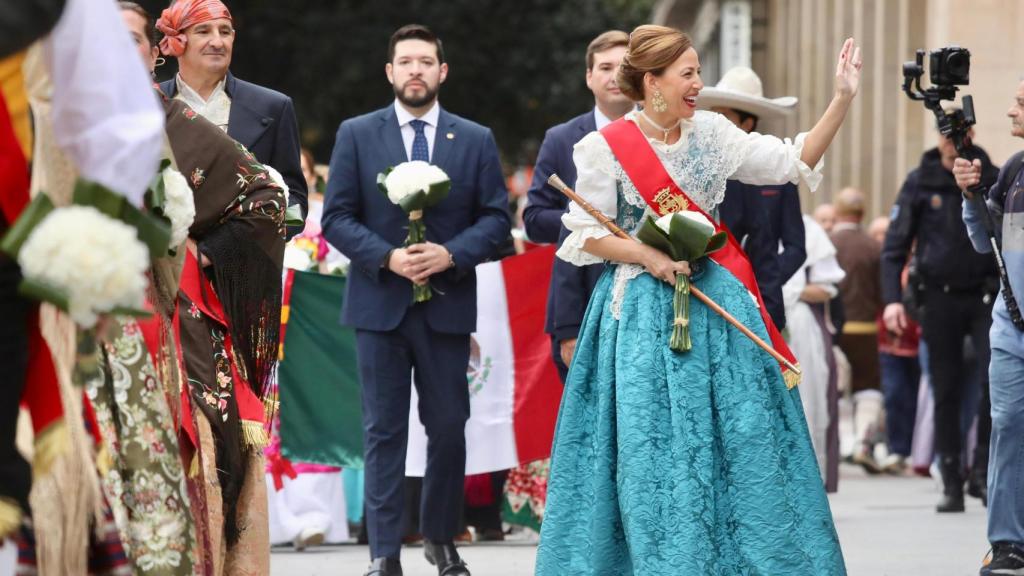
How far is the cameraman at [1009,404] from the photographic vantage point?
8.26 meters

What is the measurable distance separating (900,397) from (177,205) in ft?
34.4

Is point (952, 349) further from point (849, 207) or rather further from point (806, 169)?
point (806, 169)

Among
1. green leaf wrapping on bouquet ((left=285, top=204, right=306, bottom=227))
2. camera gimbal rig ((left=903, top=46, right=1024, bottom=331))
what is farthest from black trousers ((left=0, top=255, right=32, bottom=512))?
camera gimbal rig ((left=903, top=46, right=1024, bottom=331))

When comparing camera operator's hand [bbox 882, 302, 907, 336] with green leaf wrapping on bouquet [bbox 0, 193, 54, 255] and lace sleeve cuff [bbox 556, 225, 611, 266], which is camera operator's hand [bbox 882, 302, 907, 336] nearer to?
lace sleeve cuff [bbox 556, 225, 611, 266]

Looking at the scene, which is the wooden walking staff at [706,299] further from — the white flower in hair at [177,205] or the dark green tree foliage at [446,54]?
the dark green tree foliage at [446,54]

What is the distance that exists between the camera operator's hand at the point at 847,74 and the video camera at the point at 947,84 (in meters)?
1.41

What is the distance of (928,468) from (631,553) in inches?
319

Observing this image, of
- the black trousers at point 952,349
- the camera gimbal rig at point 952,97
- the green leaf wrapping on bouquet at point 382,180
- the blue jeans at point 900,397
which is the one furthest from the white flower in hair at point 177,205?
the blue jeans at point 900,397

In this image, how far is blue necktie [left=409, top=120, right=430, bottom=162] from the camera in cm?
895

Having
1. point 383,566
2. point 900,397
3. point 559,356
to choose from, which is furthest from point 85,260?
point 900,397

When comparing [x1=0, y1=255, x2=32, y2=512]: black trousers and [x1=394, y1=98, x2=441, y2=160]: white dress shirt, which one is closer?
[x1=0, y1=255, x2=32, y2=512]: black trousers

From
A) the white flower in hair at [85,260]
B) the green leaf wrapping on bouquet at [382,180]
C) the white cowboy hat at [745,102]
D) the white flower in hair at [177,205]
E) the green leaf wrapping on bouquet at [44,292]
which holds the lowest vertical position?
the green leaf wrapping on bouquet at [44,292]

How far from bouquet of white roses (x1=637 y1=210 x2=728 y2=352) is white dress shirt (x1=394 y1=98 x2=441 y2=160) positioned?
2121mm

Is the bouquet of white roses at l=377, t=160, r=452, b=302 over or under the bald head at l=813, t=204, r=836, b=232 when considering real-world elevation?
under
